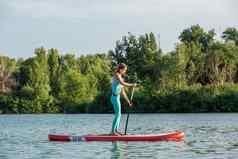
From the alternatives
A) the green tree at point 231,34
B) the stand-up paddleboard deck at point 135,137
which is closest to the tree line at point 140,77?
the green tree at point 231,34

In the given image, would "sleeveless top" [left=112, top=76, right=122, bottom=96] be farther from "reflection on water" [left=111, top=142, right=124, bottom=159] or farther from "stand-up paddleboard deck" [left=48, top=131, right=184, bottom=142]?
"reflection on water" [left=111, top=142, right=124, bottom=159]

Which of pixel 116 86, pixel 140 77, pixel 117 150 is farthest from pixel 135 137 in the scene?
pixel 140 77

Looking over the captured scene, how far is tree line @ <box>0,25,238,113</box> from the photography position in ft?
260

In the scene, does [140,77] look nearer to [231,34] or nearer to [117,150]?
[231,34]

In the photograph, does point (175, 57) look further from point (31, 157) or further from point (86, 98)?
point (31, 157)

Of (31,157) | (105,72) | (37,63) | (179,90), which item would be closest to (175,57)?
(179,90)

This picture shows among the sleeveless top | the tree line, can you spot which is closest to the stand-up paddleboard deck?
the sleeveless top

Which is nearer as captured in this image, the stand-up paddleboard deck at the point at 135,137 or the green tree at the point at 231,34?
the stand-up paddleboard deck at the point at 135,137

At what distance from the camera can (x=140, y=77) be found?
305 feet

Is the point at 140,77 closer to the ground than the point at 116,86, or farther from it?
farther from it

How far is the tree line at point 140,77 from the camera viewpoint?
79.2m

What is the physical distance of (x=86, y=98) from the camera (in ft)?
321

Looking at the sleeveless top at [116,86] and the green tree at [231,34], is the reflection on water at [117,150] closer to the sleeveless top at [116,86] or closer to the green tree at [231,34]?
the sleeveless top at [116,86]

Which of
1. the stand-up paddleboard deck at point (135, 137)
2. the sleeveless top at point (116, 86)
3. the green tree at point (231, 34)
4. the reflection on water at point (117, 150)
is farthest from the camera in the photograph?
the green tree at point (231, 34)
